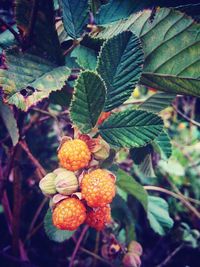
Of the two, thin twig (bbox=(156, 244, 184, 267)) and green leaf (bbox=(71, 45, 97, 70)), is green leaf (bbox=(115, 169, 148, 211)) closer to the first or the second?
green leaf (bbox=(71, 45, 97, 70))

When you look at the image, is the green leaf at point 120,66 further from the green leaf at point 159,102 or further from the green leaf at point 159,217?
the green leaf at point 159,217

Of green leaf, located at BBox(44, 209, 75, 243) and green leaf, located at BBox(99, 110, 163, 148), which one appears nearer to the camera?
green leaf, located at BBox(99, 110, 163, 148)

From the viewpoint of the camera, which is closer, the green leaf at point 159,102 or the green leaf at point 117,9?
the green leaf at point 117,9

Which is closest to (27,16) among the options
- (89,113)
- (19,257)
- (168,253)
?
(89,113)

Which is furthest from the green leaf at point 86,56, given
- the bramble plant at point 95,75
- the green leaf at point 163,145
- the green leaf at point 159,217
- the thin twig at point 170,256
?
the thin twig at point 170,256

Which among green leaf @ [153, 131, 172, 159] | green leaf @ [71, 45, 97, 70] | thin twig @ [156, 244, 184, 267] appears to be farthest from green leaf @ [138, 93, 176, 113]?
thin twig @ [156, 244, 184, 267]

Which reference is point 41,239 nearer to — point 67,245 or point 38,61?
point 67,245

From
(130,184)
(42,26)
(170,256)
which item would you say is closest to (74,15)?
(42,26)

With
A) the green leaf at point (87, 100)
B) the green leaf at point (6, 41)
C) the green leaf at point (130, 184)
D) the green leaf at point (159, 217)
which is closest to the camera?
the green leaf at point (87, 100)
